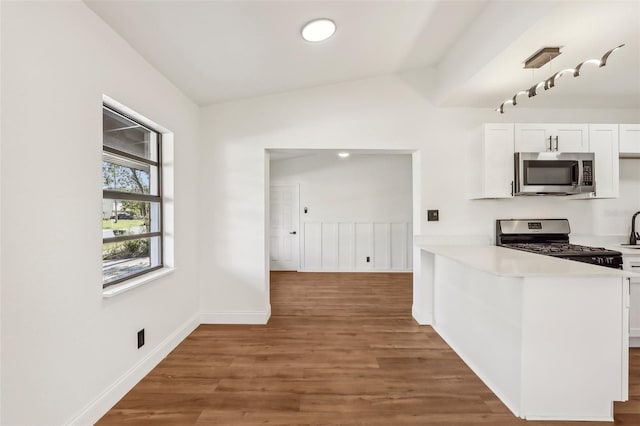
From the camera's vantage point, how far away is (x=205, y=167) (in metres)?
3.30

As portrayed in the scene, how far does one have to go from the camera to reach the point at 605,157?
3.05 meters

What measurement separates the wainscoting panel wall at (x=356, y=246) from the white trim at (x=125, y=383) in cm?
364

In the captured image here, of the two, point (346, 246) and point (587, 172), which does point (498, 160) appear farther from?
point (346, 246)

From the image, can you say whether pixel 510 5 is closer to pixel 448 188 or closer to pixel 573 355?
pixel 448 188

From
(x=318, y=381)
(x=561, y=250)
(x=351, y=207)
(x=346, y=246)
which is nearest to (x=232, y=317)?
(x=318, y=381)

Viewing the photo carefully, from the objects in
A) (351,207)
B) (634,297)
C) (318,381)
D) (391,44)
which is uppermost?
(391,44)

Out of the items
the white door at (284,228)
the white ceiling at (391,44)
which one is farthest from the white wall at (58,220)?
the white door at (284,228)

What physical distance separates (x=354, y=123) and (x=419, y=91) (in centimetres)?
77

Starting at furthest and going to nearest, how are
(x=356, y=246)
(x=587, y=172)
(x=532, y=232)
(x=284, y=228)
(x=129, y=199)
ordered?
(x=284, y=228), (x=356, y=246), (x=532, y=232), (x=587, y=172), (x=129, y=199)

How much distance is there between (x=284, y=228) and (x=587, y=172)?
15.9 feet

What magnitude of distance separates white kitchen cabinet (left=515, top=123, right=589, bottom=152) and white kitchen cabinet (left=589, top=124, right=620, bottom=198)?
0.09 metres

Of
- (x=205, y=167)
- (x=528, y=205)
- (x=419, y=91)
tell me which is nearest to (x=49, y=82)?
(x=205, y=167)

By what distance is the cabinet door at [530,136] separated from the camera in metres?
3.03

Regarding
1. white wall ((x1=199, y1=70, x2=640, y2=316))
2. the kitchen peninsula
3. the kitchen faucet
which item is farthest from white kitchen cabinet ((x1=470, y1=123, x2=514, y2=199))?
the kitchen faucet
